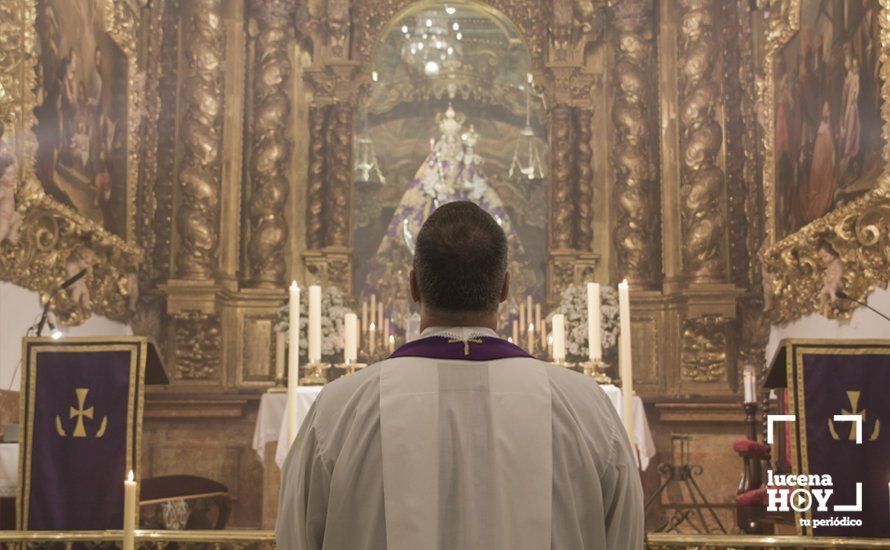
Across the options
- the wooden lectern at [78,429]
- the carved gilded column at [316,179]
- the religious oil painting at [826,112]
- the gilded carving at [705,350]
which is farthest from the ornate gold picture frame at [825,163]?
the wooden lectern at [78,429]

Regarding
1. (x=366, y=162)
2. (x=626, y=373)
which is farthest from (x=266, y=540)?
(x=366, y=162)

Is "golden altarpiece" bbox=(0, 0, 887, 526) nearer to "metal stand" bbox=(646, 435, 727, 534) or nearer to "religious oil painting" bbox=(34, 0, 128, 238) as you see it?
"religious oil painting" bbox=(34, 0, 128, 238)

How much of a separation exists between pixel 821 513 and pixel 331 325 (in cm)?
551

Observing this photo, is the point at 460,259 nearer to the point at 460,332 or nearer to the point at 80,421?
the point at 460,332

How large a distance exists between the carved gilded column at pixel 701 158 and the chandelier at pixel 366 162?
309cm

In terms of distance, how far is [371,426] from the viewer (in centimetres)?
253

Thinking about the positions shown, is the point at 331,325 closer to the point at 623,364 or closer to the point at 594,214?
the point at 594,214

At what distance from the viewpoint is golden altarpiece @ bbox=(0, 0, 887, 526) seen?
34.3 feet

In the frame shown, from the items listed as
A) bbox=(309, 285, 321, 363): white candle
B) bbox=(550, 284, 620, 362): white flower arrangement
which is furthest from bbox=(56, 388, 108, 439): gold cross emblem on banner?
bbox=(550, 284, 620, 362): white flower arrangement

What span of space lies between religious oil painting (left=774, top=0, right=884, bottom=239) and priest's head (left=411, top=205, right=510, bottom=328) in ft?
18.4

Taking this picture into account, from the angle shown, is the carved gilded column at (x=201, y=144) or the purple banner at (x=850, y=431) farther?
the carved gilded column at (x=201, y=144)

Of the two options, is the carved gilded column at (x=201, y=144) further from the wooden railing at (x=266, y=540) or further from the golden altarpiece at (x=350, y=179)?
the wooden railing at (x=266, y=540)

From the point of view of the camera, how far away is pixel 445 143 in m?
11.5

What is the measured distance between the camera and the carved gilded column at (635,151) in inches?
440
